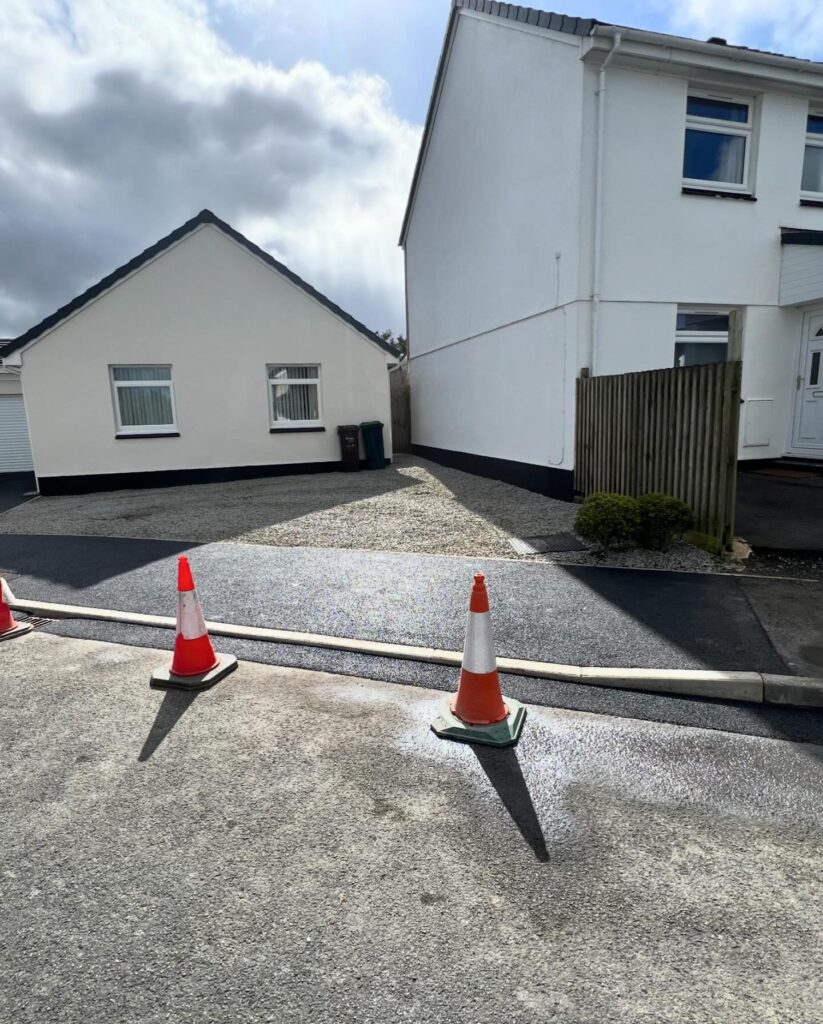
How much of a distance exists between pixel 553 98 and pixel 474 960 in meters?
10.3

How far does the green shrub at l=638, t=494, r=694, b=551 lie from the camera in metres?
5.83

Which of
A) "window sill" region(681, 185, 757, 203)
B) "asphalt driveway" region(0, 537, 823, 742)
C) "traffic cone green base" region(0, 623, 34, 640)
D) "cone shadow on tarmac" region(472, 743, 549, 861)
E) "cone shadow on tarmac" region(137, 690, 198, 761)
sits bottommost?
"cone shadow on tarmac" region(472, 743, 549, 861)

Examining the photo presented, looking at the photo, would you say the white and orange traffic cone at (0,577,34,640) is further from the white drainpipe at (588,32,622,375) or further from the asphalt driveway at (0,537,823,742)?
the white drainpipe at (588,32,622,375)

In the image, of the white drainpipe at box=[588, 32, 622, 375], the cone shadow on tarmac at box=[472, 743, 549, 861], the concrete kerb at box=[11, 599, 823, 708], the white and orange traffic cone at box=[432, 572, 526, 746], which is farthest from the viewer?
the white drainpipe at box=[588, 32, 622, 375]

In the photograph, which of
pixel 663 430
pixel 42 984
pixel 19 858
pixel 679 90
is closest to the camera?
pixel 42 984

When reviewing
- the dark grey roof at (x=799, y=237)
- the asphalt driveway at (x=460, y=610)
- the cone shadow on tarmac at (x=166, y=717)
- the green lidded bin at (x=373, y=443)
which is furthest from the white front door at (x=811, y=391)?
the cone shadow on tarmac at (x=166, y=717)

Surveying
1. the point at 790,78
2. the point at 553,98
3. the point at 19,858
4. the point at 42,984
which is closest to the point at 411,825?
the point at 42,984

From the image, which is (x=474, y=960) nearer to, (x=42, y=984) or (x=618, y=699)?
(x=42, y=984)

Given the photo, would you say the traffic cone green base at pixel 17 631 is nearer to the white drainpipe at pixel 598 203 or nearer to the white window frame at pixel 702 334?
the white drainpipe at pixel 598 203

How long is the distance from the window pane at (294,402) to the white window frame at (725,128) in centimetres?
867

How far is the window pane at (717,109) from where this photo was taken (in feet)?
29.0

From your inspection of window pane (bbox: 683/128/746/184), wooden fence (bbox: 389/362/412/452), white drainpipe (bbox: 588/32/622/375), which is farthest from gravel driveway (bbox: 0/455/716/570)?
wooden fence (bbox: 389/362/412/452)

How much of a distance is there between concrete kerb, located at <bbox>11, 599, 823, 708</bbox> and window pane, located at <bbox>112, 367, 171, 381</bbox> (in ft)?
32.8

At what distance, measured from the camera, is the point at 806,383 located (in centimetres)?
976
